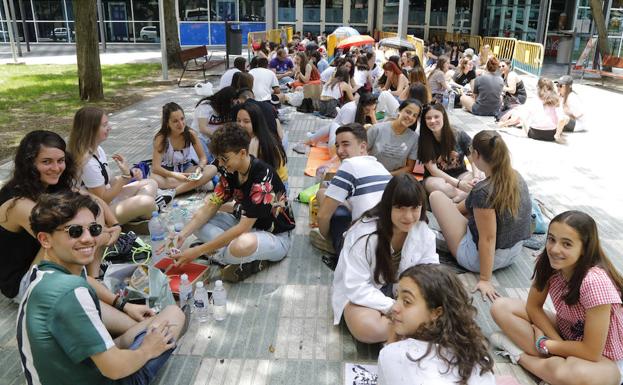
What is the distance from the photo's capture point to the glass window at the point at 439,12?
89.9 feet

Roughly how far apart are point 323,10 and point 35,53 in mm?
14546

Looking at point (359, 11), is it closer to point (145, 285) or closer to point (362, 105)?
point (362, 105)

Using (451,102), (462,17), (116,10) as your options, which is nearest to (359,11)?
(462,17)

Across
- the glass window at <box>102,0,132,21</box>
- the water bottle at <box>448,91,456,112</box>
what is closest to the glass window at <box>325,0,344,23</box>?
the glass window at <box>102,0,132,21</box>

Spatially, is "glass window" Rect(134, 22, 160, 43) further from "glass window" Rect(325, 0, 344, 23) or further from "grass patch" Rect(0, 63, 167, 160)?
"grass patch" Rect(0, 63, 167, 160)

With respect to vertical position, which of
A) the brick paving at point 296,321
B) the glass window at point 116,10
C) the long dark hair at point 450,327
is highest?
the glass window at point 116,10

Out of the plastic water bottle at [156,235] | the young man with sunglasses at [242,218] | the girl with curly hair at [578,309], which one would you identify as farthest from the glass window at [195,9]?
the girl with curly hair at [578,309]

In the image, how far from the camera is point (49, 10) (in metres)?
27.1

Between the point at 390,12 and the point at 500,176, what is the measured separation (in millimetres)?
26183

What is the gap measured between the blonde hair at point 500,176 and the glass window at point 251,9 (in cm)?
2554

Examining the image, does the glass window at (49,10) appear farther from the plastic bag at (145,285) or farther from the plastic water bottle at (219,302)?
the plastic water bottle at (219,302)

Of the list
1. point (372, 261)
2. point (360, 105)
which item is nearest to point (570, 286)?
point (372, 261)

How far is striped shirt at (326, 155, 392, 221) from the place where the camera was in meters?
3.75

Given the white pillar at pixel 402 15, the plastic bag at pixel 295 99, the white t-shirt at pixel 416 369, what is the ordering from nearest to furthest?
the white t-shirt at pixel 416 369 → the plastic bag at pixel 295 99 → the white pillar at pixel 402 15
